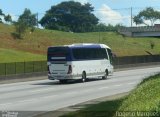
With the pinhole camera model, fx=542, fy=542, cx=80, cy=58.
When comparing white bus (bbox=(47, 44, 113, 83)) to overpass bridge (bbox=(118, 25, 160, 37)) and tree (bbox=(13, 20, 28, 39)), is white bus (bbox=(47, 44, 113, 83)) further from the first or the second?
overpass bridge (bbox=(118, 25, 160, 37))

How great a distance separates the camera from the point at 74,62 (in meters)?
41.6

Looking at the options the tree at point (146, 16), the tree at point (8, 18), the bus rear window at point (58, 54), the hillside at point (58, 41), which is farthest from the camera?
the tree at point (146, 16)

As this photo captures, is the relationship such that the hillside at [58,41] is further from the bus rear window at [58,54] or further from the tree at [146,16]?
the bus rear window at [58,54]

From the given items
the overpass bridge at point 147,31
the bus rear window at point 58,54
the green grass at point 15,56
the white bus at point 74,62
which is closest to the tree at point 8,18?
the overpass bridge at point 147,31

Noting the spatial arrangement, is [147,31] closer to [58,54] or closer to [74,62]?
[74,62]

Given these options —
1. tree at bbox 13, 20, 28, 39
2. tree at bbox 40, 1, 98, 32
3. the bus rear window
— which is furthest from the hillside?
the bus rear window

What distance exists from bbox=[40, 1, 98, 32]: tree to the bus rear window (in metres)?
125

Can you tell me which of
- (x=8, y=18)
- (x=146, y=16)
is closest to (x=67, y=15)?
(x=146, y=16)

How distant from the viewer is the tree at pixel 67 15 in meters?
168

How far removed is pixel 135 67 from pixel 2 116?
56626 millimetres

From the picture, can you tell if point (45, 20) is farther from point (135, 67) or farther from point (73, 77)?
point (73, 77)

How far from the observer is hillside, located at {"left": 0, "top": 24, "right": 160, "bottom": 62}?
316 feet

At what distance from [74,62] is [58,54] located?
1.37m

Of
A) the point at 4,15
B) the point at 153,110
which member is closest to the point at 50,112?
the point at 153,110
